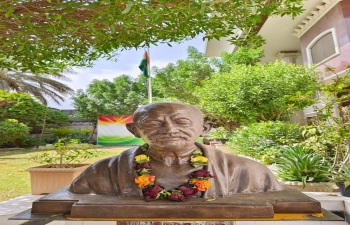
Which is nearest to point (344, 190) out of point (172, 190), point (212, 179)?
point (212, 179)

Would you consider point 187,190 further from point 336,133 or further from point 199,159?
point 336,133

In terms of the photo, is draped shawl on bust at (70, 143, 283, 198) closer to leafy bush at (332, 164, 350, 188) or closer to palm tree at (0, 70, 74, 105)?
leafy bush at (332, 164, 350, 188)

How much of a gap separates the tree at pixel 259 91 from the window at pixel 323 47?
154cm

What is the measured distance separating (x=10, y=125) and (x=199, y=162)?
12709 mm

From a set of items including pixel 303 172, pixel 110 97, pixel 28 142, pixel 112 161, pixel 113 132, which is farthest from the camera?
pixel 110 97

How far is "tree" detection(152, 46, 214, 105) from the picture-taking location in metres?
11.0

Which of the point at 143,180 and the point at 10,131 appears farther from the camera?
the point at 10,131

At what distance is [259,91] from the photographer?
607 centimetres

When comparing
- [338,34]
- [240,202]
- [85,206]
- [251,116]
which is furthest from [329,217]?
[338,34]

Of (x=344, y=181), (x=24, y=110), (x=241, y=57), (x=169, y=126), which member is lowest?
(x=344, y=181)

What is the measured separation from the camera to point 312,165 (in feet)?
10.9

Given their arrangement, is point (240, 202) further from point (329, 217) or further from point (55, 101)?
point (55, 101)

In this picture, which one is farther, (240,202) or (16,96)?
(16,96)

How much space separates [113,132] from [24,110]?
16.3 ft
